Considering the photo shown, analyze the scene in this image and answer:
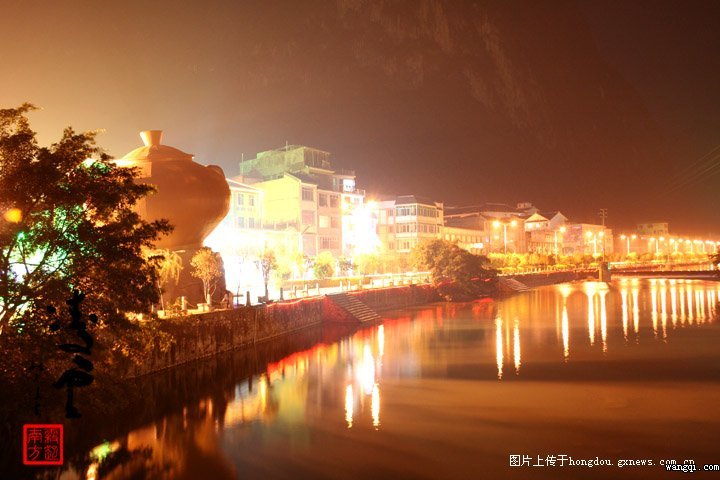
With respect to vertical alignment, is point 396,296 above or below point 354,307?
above

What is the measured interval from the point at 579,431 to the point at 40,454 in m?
14.4

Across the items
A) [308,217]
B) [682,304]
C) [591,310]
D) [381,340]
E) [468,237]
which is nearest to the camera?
[381,340]

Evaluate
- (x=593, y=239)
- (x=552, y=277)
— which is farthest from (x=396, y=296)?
(x=593, y=239)

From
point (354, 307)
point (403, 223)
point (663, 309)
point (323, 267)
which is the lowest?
point (663, 309)

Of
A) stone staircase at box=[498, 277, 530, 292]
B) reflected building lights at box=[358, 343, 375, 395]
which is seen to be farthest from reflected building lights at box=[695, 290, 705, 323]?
reflected building lights at box=[358, 343, 375, 395]

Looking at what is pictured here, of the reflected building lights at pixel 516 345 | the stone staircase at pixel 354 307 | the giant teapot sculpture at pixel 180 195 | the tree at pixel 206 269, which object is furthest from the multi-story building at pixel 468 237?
the tree at pixel 206 269

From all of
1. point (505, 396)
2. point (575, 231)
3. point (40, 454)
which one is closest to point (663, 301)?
point (505, 396)

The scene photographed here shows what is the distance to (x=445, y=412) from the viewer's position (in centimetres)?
2120

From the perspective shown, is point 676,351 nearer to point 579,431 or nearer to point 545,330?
point 545,330

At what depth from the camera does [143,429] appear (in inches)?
786

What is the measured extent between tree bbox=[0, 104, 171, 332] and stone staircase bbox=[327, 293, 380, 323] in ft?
100

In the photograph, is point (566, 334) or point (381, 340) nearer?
point (381, 340)

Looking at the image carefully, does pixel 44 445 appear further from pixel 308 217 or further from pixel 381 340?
pixel 308 217

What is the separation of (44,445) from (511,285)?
225 ft
